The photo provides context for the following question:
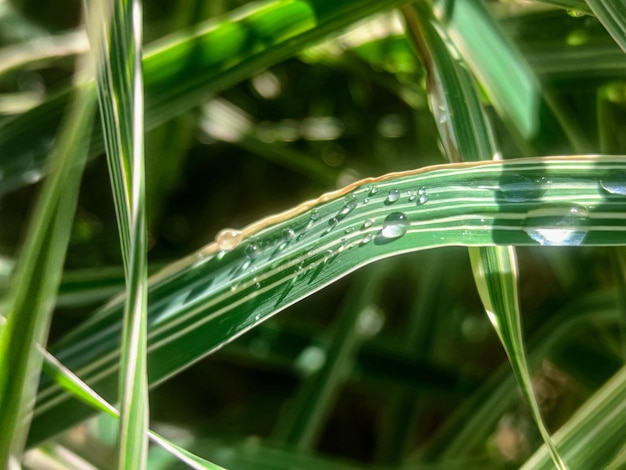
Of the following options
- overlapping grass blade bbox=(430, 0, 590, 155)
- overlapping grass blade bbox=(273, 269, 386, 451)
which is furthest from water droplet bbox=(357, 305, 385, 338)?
overlapping grass blade bbox=(430, 0, 590, 155)

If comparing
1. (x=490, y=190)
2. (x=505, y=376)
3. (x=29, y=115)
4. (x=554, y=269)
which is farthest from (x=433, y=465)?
(x=29, y=115)

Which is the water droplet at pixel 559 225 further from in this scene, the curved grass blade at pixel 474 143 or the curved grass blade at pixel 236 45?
the curved grass blade at pixel 236 45

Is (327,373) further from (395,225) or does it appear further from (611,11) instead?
(611,11)

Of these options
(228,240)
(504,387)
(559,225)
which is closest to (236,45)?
(228,240)

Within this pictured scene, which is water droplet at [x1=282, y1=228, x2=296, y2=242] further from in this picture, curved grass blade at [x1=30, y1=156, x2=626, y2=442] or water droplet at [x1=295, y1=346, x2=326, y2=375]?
water droplet at [x1=295, y1=346, x2=326, y2=375]

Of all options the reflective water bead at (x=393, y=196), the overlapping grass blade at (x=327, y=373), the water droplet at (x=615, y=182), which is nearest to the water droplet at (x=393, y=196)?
the reflective water bead at (x=393, y=196)
